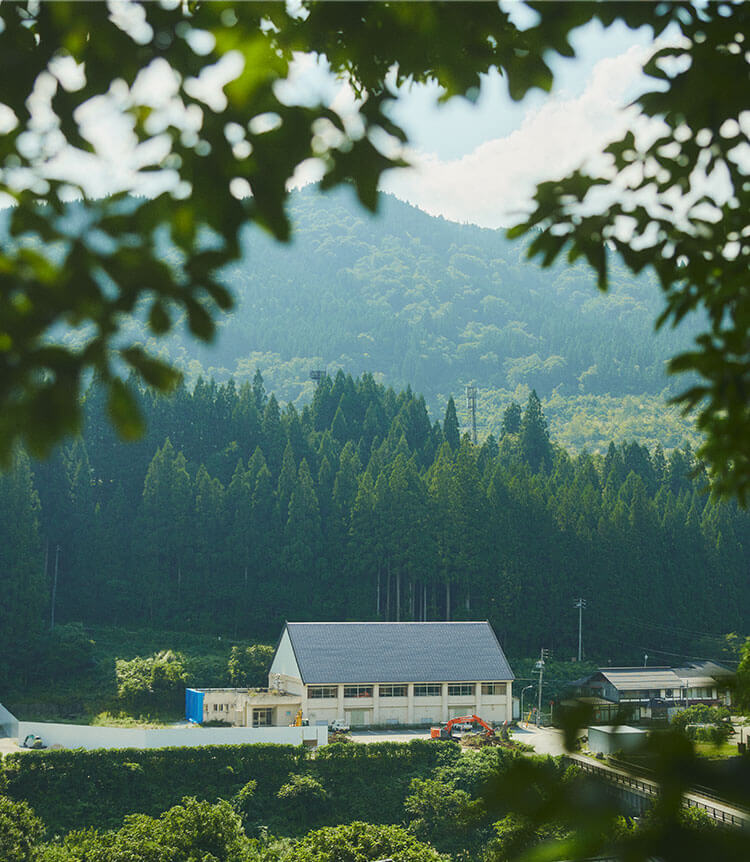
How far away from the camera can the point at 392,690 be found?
81.7 feet

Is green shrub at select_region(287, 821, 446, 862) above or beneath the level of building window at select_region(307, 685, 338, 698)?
beneath

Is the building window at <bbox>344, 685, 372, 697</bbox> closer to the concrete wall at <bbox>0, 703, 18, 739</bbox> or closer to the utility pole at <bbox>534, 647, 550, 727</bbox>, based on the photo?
the utility pole at <bbox>534, 647, 550, 727</bbox>

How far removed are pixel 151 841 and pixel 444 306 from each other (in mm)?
134127

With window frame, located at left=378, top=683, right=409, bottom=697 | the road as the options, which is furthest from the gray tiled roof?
the road

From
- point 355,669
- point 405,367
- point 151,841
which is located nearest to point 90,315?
point 151,841

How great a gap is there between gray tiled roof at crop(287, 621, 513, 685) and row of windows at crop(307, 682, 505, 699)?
0.29 metres

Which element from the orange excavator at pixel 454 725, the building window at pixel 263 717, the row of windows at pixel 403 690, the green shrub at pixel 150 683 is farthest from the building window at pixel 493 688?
the green shrub at pixel 150 683

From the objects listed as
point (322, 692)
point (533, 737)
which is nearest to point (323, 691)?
point (322, 692)

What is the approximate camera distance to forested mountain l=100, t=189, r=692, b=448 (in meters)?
105

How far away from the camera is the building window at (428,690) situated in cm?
2512

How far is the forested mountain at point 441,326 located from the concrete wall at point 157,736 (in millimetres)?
67466

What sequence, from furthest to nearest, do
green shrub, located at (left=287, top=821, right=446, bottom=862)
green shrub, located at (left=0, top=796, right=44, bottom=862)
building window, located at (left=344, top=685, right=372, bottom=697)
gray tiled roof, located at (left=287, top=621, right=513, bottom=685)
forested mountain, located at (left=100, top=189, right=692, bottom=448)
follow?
forested mountain, located at (left=100, top=189, right=692, bottom=448), gray tiled roof, located at (left=287, top=621, right=513, bottom=685), building window, located at (left=344, top=685, right=372, bottom=697), green shrub, located at (left=0, top=796, right=44, bottom=862), green shrub, located at (left=287, top=821, right=446, bottom=862)

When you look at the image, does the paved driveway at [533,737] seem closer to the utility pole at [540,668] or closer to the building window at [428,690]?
the utility pole at [540,668]

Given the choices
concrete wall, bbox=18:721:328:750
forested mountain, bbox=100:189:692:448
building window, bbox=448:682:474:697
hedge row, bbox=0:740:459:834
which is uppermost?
forested mountain, bbox=100:189:692:448
